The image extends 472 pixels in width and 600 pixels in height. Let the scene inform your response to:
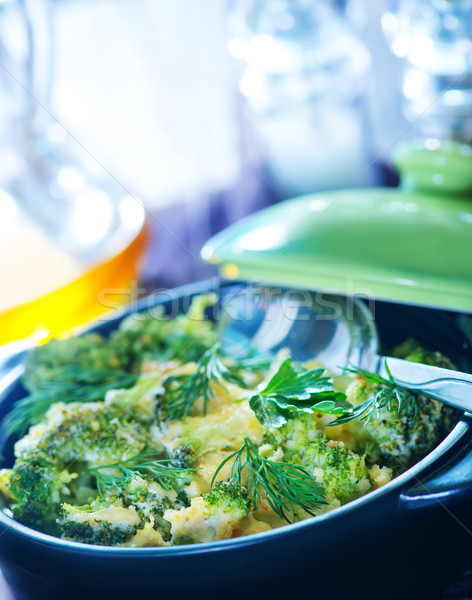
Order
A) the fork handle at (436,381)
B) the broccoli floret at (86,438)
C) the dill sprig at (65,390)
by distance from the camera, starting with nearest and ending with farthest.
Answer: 1. the fork handle at (436,381)
2. the broccoli floret at (86,438)
3. the dill sprig at (65,390)

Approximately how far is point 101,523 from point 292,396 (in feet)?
0.85

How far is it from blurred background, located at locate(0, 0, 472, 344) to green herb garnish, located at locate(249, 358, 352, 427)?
673mm

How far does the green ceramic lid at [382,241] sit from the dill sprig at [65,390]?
28cm

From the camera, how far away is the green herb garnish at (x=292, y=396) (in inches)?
31.1

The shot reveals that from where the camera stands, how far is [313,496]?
2.34 ft

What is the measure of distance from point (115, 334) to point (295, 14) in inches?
41.8

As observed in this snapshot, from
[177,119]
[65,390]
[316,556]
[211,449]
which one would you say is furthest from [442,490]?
[177,119]

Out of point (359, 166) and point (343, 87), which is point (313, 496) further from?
point (343, 87)

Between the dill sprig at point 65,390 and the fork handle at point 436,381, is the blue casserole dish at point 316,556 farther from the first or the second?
the dill sprig at point 65,390

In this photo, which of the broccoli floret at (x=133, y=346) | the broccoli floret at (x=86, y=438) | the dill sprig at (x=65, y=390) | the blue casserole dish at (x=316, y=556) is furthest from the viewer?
the broccoli floret at (x=133, y=346)

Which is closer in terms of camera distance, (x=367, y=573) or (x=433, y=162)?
(x=367, y=573)

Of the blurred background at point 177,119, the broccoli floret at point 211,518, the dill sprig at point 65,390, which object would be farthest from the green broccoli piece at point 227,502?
the blurred background at point 177,119

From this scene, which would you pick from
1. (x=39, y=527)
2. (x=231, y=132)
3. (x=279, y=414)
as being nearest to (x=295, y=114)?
(x=231, y=132)

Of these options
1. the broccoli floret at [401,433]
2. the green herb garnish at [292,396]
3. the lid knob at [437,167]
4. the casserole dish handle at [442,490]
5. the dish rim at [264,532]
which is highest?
the lid knob at [437,167]
